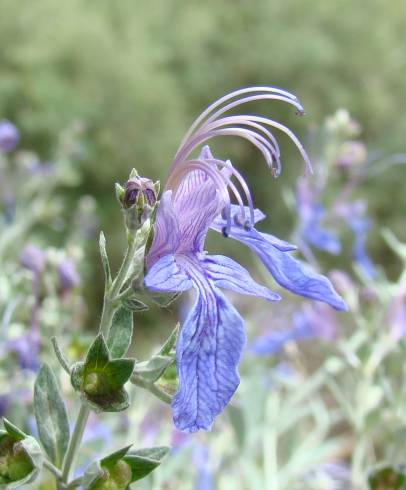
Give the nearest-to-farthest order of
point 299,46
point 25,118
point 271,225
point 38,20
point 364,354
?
point 364,354 → point 25,118 → point 38,20 → point 271,225 → point 299,46

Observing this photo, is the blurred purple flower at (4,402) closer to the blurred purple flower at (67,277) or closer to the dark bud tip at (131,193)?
the blurred purple flower at (67,277)

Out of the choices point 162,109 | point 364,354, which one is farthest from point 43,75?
point 364,354

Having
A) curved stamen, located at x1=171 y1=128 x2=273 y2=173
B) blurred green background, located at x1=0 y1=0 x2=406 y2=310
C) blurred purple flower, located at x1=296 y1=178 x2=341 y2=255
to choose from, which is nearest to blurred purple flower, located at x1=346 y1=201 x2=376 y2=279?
blurred purple flower, located at x1=296 y1=178 x2=341 y2=255

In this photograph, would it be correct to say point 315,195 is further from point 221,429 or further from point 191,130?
point 191,130

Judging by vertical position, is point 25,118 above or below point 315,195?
above

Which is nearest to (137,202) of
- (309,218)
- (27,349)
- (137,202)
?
(137,202)

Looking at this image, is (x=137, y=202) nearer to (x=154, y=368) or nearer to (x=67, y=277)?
(x=154, y=368)

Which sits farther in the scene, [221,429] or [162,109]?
[162,109]

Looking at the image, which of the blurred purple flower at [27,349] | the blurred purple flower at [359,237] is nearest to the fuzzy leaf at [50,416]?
the blurred purple flower at [27,349]
